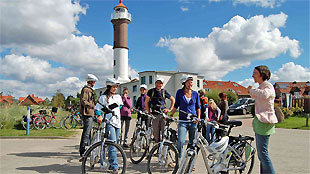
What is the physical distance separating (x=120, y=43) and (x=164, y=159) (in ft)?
156

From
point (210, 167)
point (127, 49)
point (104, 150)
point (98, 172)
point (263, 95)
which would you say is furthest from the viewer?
point (127, 49)

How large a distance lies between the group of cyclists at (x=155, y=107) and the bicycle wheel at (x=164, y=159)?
40 cm

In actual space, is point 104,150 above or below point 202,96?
below

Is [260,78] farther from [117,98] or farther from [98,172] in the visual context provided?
[98,172]

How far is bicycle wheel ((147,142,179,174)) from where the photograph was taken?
15.8 ft

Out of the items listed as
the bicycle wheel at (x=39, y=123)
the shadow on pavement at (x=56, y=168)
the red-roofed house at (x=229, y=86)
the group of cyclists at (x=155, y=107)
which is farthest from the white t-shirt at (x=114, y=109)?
the red-roofed house at (x=229, y=86)

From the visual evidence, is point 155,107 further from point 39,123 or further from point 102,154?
point 39,123

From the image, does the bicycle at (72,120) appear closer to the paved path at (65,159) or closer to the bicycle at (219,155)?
the paved path at (65,159)

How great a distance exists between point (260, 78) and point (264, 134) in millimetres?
930

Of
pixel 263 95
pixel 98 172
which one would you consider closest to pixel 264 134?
pixel 263 95

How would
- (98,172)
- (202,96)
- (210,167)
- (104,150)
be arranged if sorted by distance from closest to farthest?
(210,167), (104,150), (98,172), (202,96)

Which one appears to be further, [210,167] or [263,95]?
[210,167]

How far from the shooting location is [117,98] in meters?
5.57

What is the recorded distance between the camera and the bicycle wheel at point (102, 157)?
4.61 meters
